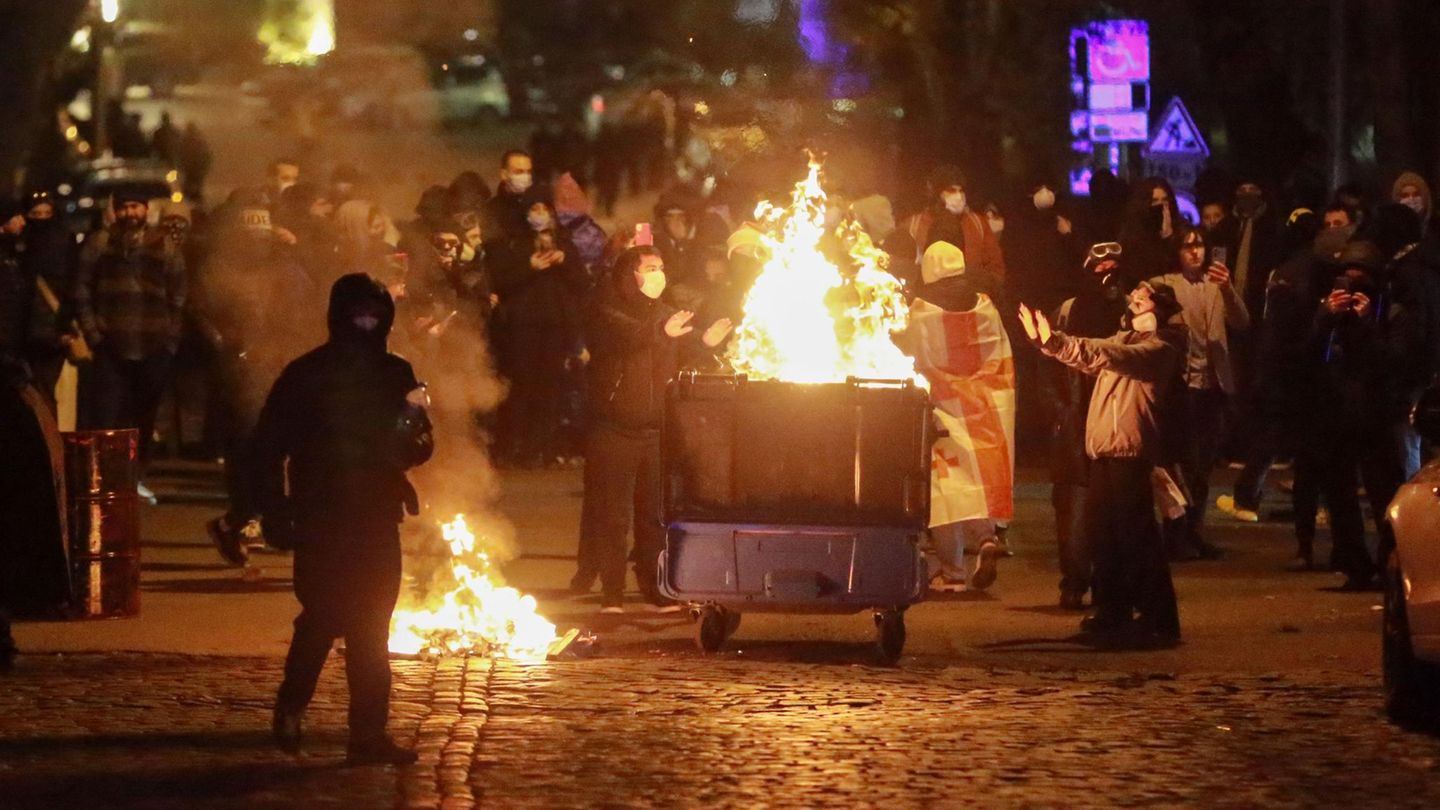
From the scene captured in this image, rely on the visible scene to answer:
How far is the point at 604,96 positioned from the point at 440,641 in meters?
22.3

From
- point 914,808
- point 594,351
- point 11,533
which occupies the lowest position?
point 914,808

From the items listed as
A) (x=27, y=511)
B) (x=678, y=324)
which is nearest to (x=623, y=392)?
(x=678, y=324)

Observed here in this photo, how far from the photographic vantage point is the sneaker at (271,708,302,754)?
8.95m

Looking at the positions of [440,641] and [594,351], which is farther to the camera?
[594,351]

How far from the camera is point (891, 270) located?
16.0m

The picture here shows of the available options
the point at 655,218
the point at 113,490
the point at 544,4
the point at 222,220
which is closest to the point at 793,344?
the point at 113,490

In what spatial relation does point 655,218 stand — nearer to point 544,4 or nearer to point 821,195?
point 821,195

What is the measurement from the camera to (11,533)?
451 inches

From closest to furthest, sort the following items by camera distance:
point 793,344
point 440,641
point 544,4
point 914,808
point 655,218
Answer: point 914,808 → point 440,641 → point 793,344 → point 655,218 → point 544,4

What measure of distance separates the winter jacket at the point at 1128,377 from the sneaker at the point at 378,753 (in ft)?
15.0

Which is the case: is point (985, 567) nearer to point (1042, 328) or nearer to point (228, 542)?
point (1042, 328)

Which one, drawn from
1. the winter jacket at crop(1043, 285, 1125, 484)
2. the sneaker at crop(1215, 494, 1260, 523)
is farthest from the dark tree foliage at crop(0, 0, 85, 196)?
the winter jacket at crop(1043, 285, 1125, 484)

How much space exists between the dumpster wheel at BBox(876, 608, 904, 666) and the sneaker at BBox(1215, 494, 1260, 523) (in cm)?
684

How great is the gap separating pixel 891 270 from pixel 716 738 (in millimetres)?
6974
